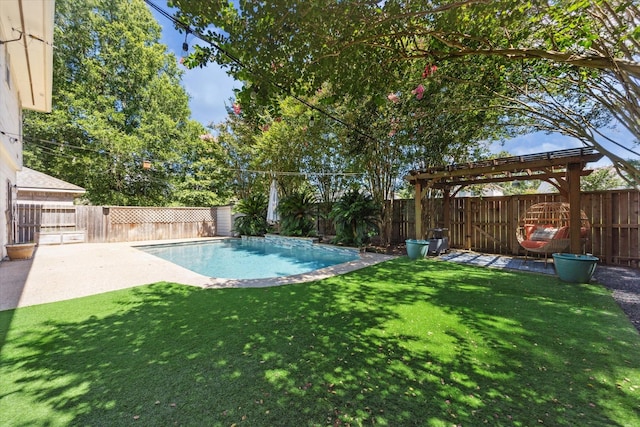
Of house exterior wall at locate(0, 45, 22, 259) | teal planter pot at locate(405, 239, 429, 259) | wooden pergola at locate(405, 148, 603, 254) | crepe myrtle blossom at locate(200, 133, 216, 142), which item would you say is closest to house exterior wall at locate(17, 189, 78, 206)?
house exterior wall at locate(0, 45, 22, 259)

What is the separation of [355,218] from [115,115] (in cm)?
1680

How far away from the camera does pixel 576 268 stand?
483 centimetres

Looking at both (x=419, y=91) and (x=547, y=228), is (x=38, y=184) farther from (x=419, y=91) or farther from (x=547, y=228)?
(x=547, y=228)

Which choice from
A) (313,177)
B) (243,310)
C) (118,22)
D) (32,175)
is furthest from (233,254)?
(118,22)

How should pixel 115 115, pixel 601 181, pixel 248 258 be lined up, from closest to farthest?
pixel 248 258
pixel 601 181
pixel 115 115

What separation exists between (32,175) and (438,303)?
693 inches

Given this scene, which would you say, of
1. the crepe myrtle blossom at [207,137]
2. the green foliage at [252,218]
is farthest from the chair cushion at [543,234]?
the crepe myrtle blossom at [207,137]

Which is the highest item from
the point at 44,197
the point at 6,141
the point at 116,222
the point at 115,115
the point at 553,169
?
the point at 115,115

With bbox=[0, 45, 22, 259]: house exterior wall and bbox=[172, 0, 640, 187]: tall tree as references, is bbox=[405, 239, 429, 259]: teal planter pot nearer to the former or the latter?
bbox=[172, 0, 640, 187]: tall tree

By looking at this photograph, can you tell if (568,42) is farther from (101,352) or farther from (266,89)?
(101,352)

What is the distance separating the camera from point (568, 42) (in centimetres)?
331

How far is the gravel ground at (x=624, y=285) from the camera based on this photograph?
11.7ft

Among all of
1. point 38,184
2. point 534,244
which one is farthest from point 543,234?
point 38,184

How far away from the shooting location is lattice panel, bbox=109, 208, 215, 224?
12.3 meters
